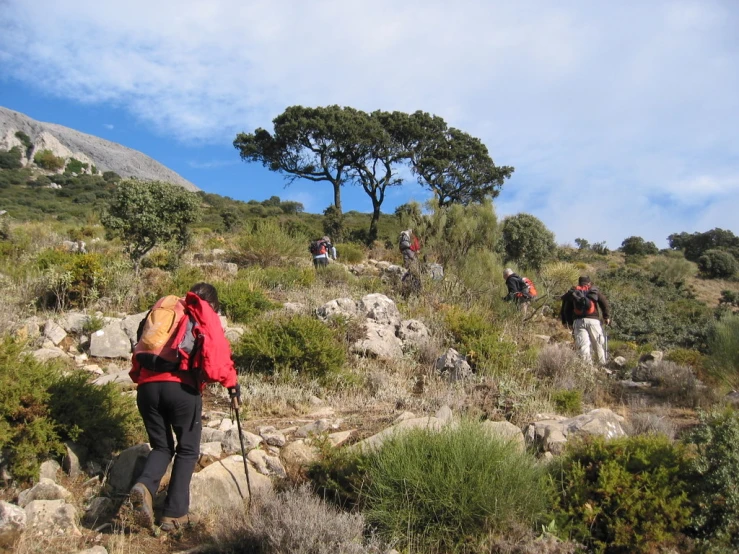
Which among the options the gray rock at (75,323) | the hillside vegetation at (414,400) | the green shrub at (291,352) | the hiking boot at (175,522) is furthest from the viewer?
the gray rock at (75,323)

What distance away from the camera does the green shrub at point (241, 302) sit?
8320mm

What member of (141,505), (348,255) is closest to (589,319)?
(141,505)

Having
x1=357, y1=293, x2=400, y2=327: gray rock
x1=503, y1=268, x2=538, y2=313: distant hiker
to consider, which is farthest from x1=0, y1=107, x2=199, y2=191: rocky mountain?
x1=357, y1=293, x2=400, y2=327: gray rock

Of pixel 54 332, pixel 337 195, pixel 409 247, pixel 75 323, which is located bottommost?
pixel 54 332

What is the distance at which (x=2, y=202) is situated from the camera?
29.9 meters

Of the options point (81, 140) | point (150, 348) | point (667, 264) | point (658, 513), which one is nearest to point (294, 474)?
point (150, 348)

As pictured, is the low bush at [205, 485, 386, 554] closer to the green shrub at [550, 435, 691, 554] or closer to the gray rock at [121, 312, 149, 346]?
the green shrub at [550, 435, 691, 554]

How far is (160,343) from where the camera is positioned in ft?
11.4

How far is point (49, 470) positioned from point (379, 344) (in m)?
4.38

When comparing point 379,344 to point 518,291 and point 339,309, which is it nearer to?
point 339,309

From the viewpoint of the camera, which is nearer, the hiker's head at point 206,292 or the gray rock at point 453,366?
the hiker's head at point 206,292

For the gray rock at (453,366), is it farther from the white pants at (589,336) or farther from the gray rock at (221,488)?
the gray rock at (221,488)

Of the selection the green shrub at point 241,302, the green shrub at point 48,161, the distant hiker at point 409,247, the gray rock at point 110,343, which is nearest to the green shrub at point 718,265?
the distant hiker at point 409,247

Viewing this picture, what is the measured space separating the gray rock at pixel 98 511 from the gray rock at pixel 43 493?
8.0 inches
